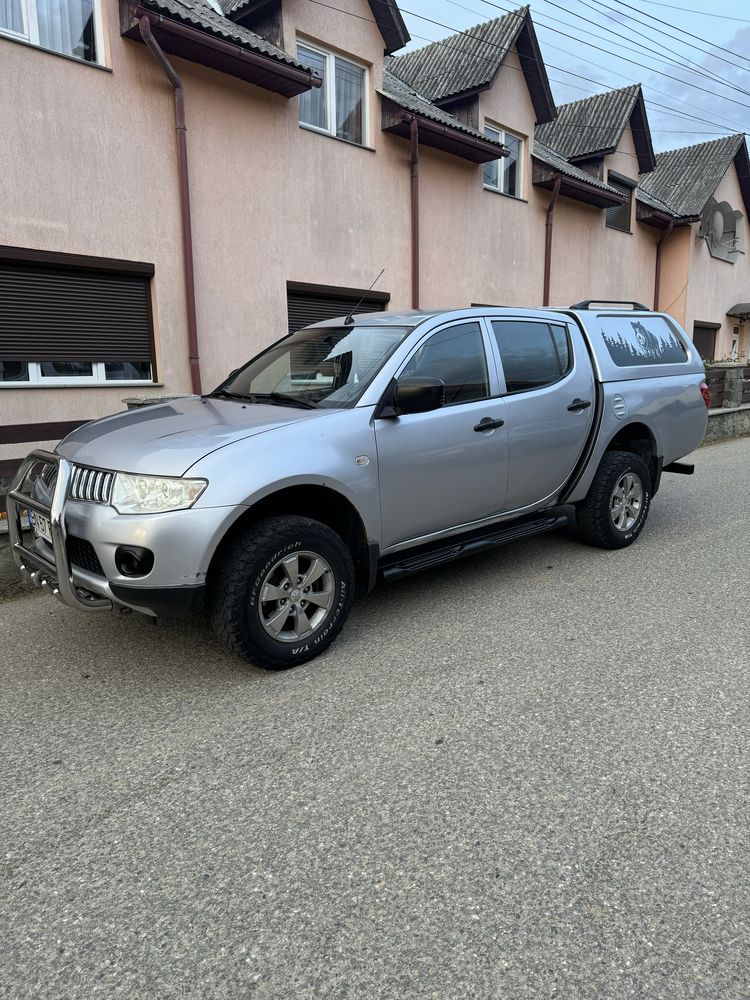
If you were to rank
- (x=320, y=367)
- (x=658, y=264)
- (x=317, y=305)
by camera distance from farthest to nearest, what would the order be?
1. (x=658, y=264)
2. (x=317, y=305)
3. (x=320, y=367)

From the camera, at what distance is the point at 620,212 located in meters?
19.0

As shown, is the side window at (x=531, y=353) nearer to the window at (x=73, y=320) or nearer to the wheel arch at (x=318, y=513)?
the wheel arch at (x=318, y=513)

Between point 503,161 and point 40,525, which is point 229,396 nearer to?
point 40,525

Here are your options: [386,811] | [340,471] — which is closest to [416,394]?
[340,471]

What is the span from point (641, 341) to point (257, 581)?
4.21 m

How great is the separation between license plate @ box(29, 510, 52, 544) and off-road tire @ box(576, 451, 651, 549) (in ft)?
12.8

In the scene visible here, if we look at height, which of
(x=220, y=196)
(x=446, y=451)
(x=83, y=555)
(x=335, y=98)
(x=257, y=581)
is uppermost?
(x=335, y=98)

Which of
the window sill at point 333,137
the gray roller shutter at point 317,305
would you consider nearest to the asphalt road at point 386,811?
the gray roller shutter at point 317,305

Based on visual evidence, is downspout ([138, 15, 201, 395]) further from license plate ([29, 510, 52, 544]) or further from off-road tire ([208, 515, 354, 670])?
off-road tire ([208, 515, 354, 670])

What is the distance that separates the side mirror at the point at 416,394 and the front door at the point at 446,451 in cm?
11

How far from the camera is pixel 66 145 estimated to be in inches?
306

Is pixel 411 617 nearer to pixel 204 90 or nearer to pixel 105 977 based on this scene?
pixel 105 977

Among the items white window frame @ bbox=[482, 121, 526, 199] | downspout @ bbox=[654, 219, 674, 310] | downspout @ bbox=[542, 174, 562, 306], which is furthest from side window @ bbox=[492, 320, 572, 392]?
downspout @ bbox=[654, 219, 674, 310]

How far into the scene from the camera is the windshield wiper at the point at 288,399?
4.15 meters
